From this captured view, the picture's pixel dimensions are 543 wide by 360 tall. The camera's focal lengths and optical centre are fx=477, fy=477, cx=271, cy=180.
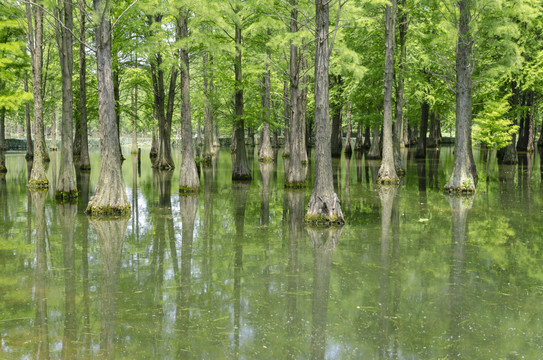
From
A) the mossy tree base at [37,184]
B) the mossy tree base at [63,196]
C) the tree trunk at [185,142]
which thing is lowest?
the mossy tree base at [63,196]

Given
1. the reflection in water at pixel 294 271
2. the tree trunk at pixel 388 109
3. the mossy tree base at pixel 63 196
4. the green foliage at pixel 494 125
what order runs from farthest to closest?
1. the green foliage at pixel 494 125
2. the tree trunk at pixel 388 109
3. the mossy tree base at pixel 63 196
4. the reflection in water at pixel 294 271

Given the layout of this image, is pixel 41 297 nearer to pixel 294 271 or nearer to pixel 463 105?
pixel 294 271

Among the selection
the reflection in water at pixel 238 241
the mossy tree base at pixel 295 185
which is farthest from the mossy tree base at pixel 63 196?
the mossy tree base at pixel 295 185

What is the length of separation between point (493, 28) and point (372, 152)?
2211cm

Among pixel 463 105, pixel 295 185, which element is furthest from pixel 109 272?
pixel 463 105

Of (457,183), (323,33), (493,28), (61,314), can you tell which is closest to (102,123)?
(323,33)

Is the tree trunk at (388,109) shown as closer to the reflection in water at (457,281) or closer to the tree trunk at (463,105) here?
the tree trunk at (463,105)

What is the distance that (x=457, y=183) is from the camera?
60.3 ft

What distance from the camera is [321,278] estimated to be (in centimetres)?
810

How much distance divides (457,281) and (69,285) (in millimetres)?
6296

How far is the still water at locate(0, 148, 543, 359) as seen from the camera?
18.3 feet

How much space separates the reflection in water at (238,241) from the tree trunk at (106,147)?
138 inches

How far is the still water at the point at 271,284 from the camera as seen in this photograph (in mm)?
5578

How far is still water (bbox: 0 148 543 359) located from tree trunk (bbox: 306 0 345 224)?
0.65 meters
